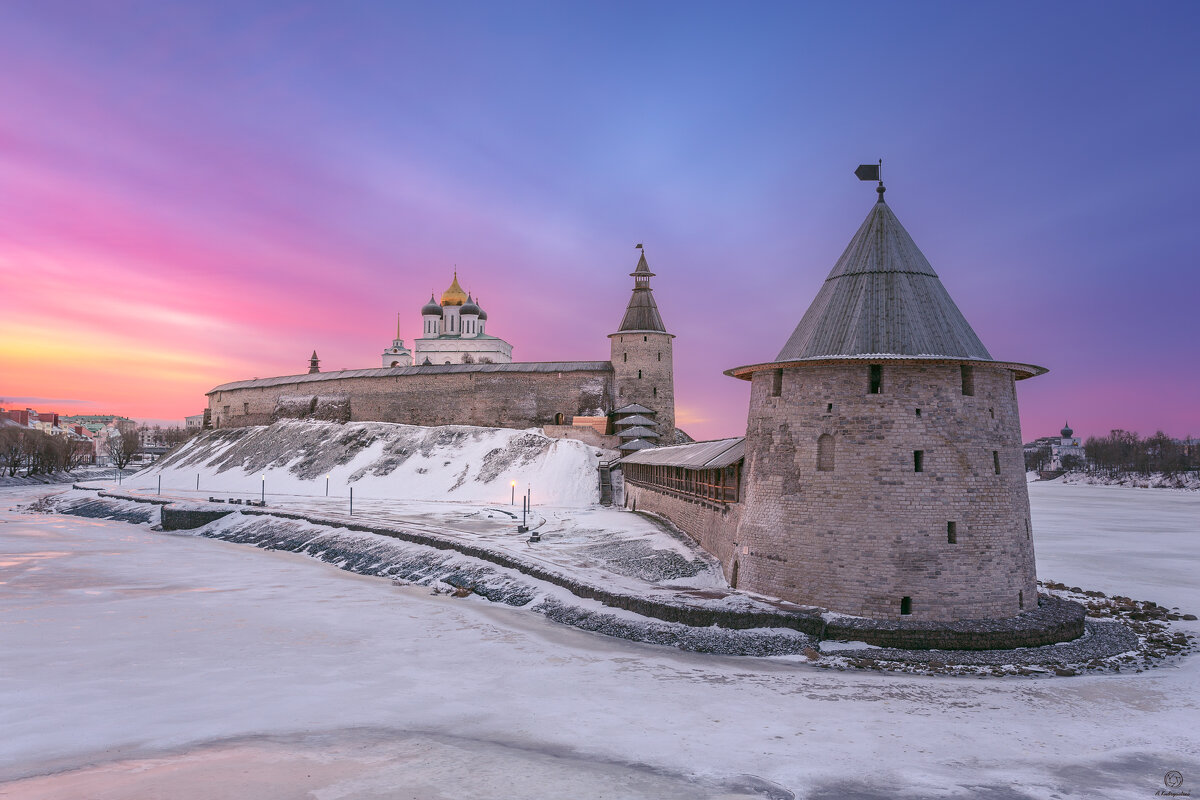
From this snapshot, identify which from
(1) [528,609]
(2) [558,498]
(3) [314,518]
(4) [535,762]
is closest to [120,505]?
(3) [314,518]

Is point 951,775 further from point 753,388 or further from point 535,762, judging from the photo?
point 753,388

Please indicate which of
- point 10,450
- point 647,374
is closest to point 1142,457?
point 647,374

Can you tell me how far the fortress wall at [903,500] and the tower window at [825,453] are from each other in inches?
4.1

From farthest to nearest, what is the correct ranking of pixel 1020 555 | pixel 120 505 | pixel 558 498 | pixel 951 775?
pixel 120 505 < pixel 558 498 < pixel 1020 555 < pixel 951 775

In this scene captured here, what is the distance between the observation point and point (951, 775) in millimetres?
9305

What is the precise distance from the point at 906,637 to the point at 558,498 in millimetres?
30050

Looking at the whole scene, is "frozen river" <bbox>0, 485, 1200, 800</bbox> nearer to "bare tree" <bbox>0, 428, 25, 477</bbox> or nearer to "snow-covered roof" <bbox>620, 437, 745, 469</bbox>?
"snow-covered roof" <bbox>620, 437, 745, 469</bbox>

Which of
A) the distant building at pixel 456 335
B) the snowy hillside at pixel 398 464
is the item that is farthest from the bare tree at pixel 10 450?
the distant building at pixel 456 335

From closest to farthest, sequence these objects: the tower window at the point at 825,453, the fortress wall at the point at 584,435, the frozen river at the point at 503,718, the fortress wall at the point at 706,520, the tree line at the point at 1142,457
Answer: the frozen river at the point at 503,718
the tower window at the point at 825,453
the fortress wall at the point at 706,520
the fortress wall at the point at 584,435
the tree line at the point at 1142,457

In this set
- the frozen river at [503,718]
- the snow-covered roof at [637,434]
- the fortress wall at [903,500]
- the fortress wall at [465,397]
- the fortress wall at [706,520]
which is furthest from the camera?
the fortress wall at [465,397]

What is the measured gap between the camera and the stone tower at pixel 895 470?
15258 millimetres

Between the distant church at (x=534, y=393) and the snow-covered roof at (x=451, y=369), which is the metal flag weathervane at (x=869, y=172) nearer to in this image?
the distant church at (x=534, y=393)

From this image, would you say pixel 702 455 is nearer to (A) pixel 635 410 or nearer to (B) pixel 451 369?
(A) pixel 635 410
